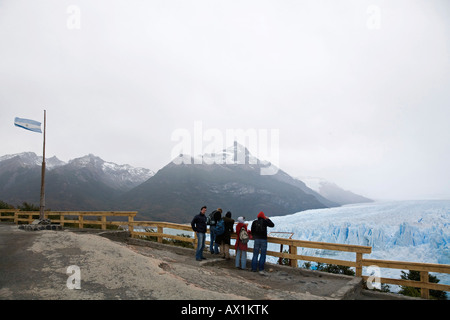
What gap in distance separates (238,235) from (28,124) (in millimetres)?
11829

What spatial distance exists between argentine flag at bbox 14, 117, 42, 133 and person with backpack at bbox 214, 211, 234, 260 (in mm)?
10638

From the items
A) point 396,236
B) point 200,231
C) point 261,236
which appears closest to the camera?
point 261,236

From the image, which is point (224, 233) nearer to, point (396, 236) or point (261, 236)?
point (261, 236)

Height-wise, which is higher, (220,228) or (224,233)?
(220,228)

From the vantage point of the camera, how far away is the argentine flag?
13484 millimetres

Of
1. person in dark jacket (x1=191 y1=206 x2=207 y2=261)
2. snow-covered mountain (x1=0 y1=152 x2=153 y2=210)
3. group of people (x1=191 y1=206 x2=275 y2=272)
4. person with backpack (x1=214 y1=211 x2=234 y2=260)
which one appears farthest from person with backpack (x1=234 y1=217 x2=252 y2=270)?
snow-covered mountain (x1=0 y1=152 x2=153 y2=210)

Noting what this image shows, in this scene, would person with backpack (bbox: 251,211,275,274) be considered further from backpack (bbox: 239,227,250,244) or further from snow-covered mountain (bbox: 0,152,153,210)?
snow-covered mountain (bbox: 0,152,153,210)

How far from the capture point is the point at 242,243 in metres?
9.46

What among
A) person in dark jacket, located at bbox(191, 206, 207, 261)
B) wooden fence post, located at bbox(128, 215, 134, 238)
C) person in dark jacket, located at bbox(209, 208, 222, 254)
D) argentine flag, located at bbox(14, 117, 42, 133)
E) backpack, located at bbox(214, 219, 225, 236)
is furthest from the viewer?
wooden fence post, located at bbox(128, 215, 134, 238)

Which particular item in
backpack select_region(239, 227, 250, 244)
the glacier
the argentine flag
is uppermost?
the argentine flag

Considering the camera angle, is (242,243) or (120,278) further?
(242,243)

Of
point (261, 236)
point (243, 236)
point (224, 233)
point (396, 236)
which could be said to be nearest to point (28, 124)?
point (224, 233)
